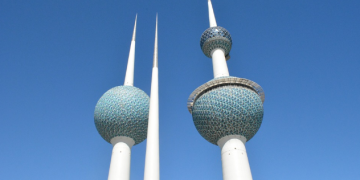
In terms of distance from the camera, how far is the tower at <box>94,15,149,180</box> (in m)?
34.0

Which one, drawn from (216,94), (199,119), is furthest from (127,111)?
(216,94)

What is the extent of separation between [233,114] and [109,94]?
17539 millimetres

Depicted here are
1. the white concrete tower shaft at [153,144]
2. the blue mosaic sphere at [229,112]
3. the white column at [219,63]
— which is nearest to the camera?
the white concrete tower shaft at [153,144]

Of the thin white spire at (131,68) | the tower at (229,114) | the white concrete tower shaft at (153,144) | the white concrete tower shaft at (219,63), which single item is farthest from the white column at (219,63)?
the thin white spire at (131,68)

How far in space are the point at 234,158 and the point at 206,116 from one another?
20.3 ft

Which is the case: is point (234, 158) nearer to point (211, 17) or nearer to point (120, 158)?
point (120, 158)

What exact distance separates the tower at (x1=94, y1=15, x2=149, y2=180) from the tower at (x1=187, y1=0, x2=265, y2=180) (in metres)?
7.52

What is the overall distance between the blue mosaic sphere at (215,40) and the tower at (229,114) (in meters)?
8.39

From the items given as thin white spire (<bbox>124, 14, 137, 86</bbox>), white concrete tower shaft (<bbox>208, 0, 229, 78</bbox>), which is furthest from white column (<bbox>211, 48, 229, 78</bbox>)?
thin white spire (<bbox>124, 14, 137, 86</bbox>)

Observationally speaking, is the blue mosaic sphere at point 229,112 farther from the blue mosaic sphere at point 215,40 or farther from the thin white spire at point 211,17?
the thin white spire at point 211,17

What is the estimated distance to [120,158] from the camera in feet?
106

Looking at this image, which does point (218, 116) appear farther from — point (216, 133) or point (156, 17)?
point (156, 17)

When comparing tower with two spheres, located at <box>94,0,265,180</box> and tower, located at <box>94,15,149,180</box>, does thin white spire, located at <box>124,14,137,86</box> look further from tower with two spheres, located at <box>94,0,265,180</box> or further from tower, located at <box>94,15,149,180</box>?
tower, located at <box>94,15,149,180</box>

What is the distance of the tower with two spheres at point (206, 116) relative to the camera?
83.4 ft
